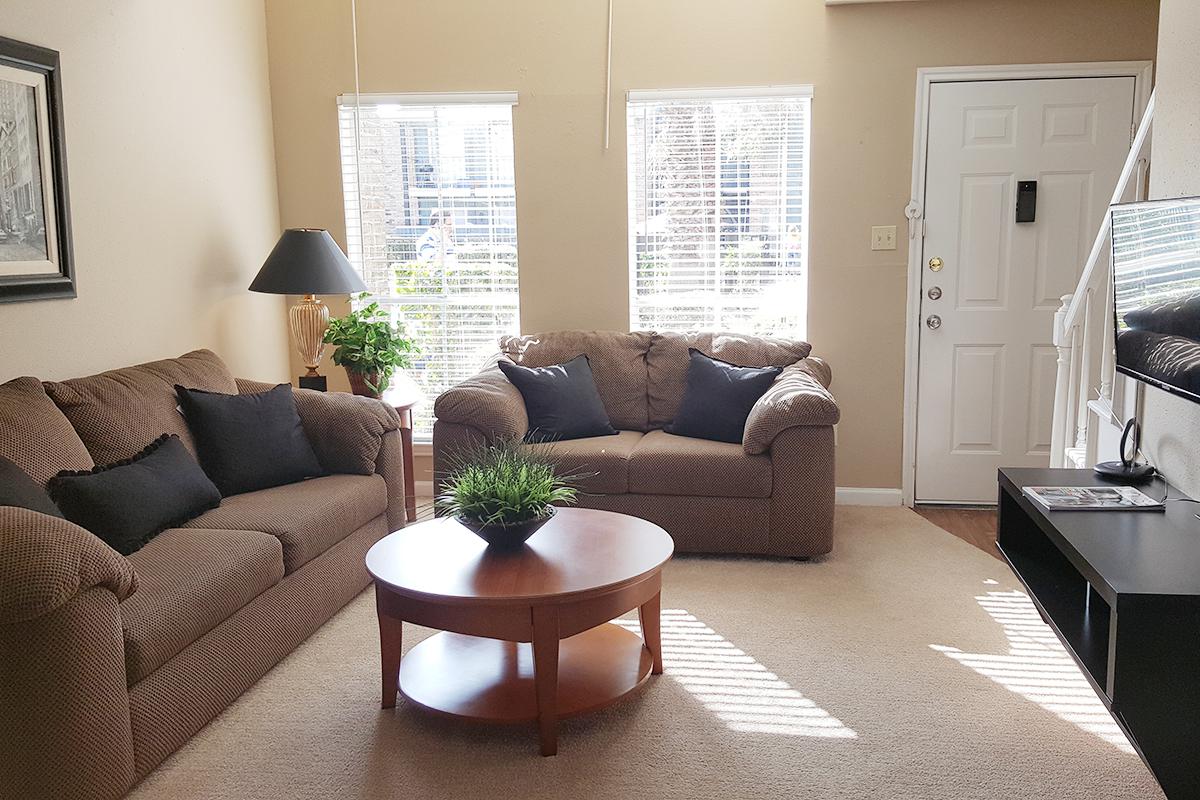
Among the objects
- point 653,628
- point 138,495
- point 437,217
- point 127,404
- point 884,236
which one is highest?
point 437,217

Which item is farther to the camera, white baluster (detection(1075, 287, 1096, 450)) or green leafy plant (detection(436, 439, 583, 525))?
white baluster (detection(1075, 287, 1096, 450))

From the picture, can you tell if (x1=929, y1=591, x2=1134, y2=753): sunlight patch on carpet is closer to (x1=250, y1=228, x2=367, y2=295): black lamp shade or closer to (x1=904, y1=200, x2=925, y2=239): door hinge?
(x1=904, y1=200, x2=925, y2=239): door hinge

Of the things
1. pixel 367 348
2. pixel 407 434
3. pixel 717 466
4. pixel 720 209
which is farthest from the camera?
pixel 720 209

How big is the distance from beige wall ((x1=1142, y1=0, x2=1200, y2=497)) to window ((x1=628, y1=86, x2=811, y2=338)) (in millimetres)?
1836

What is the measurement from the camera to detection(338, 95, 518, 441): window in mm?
4957

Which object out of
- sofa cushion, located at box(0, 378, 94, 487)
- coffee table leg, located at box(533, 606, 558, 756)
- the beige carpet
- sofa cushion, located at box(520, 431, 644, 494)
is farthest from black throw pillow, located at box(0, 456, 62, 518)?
sofa cushion, located at box(520, 431, 644, 494)

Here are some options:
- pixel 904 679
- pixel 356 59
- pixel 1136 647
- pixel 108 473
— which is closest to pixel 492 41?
pixel 356 59

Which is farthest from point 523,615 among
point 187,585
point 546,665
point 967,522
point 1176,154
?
point 967,522

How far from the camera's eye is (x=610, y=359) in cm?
471

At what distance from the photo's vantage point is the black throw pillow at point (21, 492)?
96.4 inches

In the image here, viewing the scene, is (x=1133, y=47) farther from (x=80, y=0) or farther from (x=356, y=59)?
(x=80, y=0)

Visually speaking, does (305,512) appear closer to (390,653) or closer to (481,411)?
(390,653)

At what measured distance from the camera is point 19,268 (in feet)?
10.8

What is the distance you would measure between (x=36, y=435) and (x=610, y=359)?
97.1 inches
